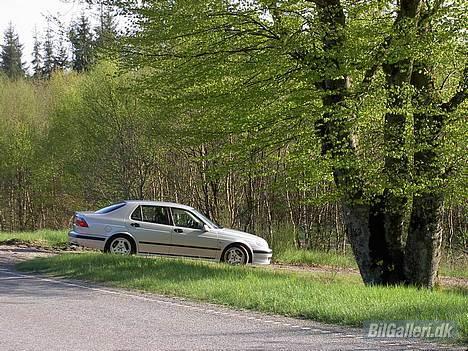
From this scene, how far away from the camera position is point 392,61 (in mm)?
12766

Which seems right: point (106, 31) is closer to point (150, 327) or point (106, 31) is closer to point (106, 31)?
point (106, 31)

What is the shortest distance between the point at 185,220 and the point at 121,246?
5.96ft

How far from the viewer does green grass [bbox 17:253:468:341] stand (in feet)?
30.2

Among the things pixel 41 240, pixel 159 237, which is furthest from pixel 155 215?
pixel 41 240

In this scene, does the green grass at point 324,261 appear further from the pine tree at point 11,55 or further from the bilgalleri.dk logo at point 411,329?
the pine tree at point 11,55

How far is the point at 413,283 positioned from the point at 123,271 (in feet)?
20.8

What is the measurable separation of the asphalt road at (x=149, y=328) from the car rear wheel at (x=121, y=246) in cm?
595

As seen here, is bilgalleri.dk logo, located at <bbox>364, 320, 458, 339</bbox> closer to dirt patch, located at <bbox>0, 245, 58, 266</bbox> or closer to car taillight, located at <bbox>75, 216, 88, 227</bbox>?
car taillight, located at <bbox>75, 216, 88, 227</bbox>

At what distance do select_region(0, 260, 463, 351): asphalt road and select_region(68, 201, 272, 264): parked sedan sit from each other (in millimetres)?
5897

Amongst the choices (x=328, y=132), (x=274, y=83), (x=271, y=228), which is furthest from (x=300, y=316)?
(x=271, y=228)

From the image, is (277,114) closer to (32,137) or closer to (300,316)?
(300,316)

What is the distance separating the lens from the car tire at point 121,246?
17.5 meters

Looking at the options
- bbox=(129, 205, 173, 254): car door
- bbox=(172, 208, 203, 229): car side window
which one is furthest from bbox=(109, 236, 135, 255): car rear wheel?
bbox=(172, 208, 203, 229): car side window

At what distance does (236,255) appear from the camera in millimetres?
17625
